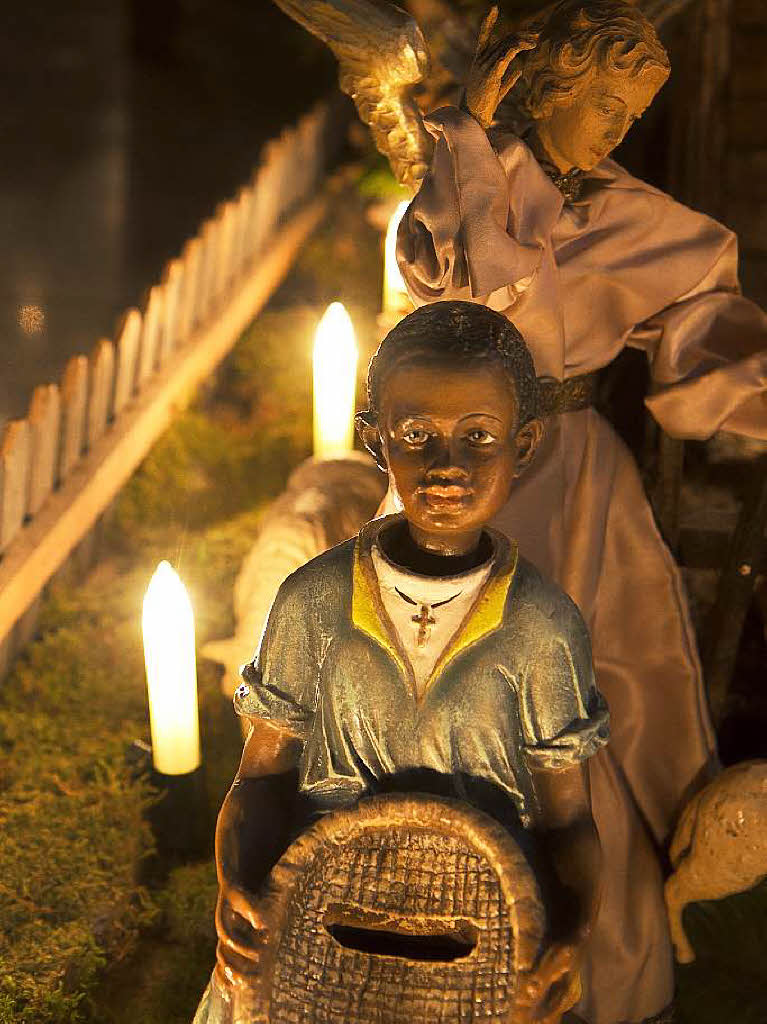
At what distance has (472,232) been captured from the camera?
2.33 m

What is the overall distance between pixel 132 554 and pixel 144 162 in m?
3.94

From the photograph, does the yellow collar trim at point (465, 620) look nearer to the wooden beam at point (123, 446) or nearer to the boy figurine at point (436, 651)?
the boy figurine at point (436, 651)

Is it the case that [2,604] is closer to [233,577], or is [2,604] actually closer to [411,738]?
[233,577]

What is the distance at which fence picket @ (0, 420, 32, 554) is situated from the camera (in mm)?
3695

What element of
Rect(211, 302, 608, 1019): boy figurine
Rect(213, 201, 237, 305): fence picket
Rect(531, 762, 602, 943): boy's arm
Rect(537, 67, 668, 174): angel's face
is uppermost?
Rect(213, 201, 237, 305): fence picket

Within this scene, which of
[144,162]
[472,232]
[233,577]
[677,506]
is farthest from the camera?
[144,162]

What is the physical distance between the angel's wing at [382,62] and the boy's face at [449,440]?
78cm

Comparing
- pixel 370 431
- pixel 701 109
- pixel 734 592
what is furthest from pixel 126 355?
pixel 370 431

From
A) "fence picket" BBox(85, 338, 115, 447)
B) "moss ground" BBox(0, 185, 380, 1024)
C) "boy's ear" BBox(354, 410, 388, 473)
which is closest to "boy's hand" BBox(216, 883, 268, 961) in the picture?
"boy's ear" BBox(354, 410, 388, 473)

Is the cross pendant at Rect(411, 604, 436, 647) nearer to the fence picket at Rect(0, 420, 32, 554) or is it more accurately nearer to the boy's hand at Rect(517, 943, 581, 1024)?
the boy's hand at Rect(517, 943, 581, 1024)

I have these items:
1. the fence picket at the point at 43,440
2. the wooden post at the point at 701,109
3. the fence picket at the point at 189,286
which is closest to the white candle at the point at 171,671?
the fence picket at the point at 43,440

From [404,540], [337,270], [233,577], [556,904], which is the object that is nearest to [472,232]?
[404,540]

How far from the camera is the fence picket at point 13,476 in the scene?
3.70 metres

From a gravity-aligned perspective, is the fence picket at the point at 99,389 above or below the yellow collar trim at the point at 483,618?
above
